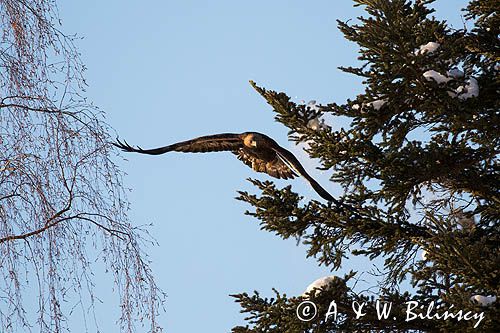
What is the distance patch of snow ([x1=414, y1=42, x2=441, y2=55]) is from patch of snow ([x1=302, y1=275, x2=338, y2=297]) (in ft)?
7.07

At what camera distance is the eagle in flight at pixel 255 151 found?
7219 mm

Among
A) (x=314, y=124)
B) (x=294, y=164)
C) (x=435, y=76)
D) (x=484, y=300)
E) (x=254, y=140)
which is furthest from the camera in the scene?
(x=314, y=124)

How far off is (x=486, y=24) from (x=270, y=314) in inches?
158

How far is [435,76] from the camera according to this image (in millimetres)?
7555

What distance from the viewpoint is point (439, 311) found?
7434 millimetres

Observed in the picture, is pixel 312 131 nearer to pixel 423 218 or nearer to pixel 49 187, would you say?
pixel 423 218

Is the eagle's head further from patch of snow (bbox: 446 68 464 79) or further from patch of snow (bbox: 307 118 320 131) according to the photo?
patch of snow (bbox: 446 68 464 79)

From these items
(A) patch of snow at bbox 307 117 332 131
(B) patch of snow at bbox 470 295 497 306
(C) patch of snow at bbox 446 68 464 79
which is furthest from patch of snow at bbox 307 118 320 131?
(B) patch of snow at bbox 470 295 497 306

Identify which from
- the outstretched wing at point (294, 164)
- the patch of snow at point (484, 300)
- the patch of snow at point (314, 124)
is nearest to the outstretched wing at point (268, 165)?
the outstretched wing at point (294, 164)

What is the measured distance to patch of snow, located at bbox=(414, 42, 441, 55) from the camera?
7.48 metres

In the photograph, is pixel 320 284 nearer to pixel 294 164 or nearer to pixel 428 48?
pixel 294 164

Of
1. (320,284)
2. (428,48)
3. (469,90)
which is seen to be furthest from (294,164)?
(469,90)

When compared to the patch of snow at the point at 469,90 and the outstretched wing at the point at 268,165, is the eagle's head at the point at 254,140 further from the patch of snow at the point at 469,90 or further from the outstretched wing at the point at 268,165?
the patch of snow at the point at 469,90

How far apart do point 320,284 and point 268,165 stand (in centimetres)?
116
